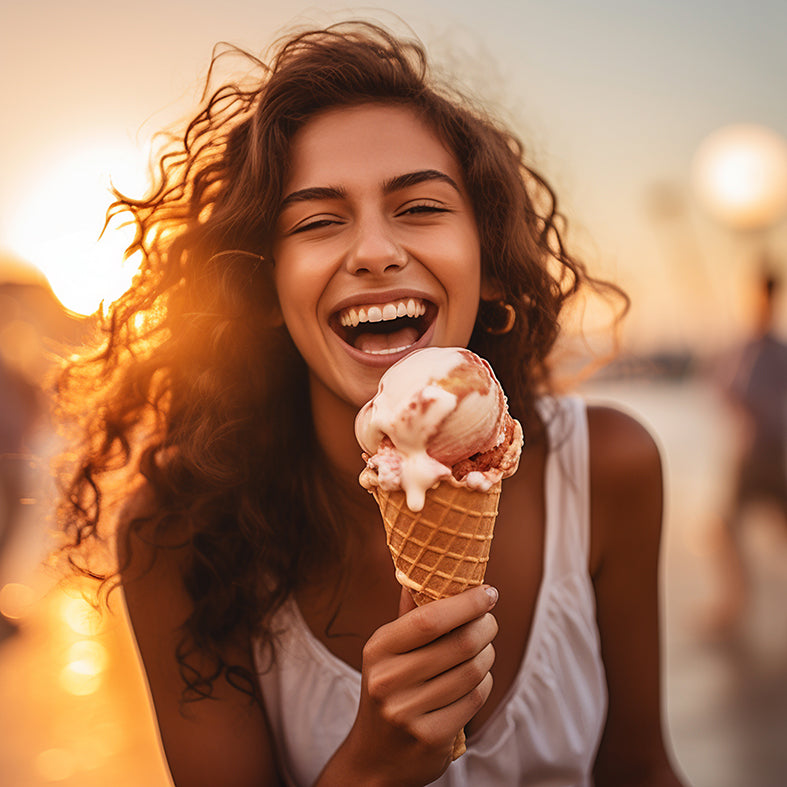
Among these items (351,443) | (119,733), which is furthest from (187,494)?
Answer: (119,733)

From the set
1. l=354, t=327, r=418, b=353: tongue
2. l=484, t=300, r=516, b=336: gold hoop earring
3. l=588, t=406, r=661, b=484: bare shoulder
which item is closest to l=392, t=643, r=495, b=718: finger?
l=354, t=327, r=418, b=353: tongue

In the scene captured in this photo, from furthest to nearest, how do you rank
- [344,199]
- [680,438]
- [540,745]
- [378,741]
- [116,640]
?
[680,438], [116,640], [540,745], [344,199], [378,741]

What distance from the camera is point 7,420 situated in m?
5.86

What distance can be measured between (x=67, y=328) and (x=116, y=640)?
12.5 feet

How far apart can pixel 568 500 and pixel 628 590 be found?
1.17 feet

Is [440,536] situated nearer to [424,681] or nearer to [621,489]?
[424,681]

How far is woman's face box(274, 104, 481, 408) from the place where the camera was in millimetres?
1794

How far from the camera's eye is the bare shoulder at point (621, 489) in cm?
236

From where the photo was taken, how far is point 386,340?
6.11 feet

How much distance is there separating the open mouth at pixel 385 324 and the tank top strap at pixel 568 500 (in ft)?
2.45

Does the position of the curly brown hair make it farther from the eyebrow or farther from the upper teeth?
the upper teeth

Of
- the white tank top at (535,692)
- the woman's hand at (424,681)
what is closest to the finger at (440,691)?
the woman's hand at (424,681)

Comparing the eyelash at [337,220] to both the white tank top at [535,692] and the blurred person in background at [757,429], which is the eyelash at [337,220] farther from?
the blurred person in background at [757,429]

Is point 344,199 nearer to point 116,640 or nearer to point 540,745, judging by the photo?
point 540,745
